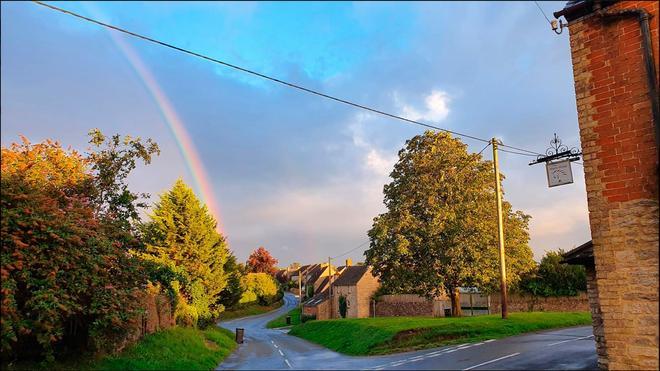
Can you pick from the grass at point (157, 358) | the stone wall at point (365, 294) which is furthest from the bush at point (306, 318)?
the grass at point (157, 358)

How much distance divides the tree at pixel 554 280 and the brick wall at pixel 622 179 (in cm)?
2756

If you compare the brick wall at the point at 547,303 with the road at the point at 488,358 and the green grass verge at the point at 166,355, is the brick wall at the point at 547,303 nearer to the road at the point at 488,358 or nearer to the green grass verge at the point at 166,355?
the road at the point at 488,358

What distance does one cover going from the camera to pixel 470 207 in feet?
90.5

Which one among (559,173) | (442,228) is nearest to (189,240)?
(442,228)

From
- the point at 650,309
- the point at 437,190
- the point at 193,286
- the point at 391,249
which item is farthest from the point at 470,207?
the point at 650,309

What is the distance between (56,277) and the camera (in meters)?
11.1

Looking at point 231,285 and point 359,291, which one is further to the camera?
point 359,291

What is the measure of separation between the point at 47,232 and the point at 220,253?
23982mm

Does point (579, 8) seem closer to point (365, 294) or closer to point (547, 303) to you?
point (547, 303)

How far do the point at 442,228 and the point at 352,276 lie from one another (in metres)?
30.9

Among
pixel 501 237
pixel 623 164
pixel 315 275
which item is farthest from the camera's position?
pixel 315 275

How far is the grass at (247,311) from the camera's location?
7439cm

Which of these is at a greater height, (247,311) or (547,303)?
(547,303)

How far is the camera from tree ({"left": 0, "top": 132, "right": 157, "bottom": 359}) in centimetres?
1020
